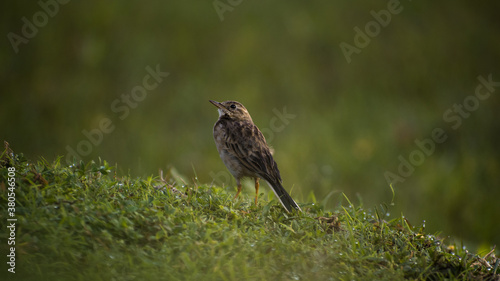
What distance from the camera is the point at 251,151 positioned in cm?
666

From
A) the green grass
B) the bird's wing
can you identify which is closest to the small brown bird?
the bird's wing

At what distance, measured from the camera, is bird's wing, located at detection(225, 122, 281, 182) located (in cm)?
648

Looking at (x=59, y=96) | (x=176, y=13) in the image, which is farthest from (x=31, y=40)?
(x=176, y=13)

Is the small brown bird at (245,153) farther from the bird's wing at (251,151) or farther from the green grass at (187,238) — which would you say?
the green grass at (187,238)

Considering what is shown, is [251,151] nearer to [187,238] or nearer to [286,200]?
[286,200]

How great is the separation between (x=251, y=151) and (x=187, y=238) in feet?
6.87

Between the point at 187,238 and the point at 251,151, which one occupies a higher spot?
the point at 251,151

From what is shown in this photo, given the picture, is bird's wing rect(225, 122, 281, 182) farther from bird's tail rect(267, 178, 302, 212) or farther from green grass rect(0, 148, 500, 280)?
green grass rect(0, 148, 500, 280)

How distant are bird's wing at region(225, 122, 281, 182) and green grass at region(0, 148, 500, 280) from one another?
497mm

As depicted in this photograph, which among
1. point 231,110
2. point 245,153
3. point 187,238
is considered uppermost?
point 231,110

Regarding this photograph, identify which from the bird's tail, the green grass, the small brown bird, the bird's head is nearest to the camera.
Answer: the green grass

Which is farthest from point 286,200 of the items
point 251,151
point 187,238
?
point 187,238

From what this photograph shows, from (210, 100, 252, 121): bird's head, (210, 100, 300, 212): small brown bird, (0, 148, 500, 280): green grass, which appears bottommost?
(0, 148, 500, 280): green grass

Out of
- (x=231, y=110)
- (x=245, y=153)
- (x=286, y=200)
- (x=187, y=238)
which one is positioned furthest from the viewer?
(x=231, y=110)
